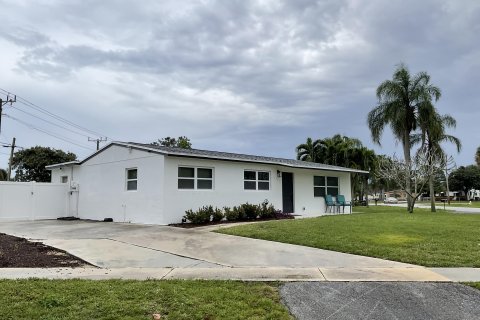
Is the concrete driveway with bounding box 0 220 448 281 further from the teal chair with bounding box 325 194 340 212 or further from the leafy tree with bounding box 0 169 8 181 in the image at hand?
the leafy tree with bounding box 0 169 8 181

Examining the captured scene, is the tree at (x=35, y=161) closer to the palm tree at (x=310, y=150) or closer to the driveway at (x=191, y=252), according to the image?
the palm tree at (x=310, y=150)

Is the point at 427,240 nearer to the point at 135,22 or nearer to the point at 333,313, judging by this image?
the point at 333,313

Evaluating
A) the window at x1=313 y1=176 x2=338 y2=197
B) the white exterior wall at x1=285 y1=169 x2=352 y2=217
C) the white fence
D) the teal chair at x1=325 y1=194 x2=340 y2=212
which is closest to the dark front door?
the white exterior wall at x1=285 y1=169 x2=352 y2=217

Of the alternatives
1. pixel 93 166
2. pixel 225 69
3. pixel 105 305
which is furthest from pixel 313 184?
pixel 105 305

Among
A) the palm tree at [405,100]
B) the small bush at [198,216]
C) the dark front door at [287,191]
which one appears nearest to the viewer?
the small bush at [198,216]

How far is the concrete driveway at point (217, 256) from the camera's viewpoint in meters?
7.05

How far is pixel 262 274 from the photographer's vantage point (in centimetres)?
688

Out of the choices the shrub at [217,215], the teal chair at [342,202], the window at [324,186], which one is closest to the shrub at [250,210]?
the shrub at [217,215]

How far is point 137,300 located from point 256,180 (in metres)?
14.6

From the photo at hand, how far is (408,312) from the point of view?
5078mm

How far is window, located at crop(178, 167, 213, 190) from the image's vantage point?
651 inches

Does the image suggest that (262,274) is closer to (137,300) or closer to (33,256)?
(137,300)

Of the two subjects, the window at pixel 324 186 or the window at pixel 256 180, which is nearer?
the window at pixel 256 180

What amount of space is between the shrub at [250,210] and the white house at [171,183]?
2.43 ft
